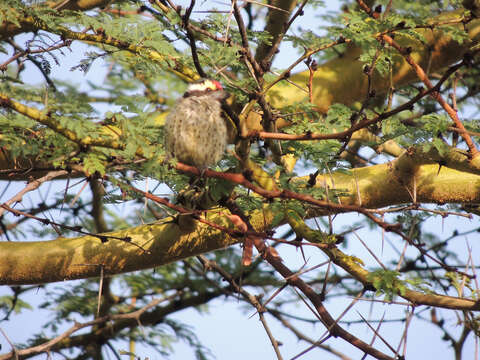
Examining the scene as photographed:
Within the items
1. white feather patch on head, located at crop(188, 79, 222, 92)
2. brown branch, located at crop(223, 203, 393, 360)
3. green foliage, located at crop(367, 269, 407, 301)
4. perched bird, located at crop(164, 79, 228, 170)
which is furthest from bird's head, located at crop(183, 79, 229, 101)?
green foliage, located at crop(367, 269, 407, 301)

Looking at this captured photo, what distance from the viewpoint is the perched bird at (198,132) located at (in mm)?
2768

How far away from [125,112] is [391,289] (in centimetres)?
149

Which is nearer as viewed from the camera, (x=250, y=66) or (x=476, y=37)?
(x=250, y=66)

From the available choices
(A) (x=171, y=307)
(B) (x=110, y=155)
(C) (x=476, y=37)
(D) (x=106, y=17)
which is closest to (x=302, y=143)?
(B) (x=110, y=155)

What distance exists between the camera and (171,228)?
339 cm

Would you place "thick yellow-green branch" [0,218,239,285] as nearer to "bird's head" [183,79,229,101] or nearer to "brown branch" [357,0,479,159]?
"bird's head" [183,79,229,101]

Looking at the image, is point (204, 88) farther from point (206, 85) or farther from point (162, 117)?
point (162, 117)

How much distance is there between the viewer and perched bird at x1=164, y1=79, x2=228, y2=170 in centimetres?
277

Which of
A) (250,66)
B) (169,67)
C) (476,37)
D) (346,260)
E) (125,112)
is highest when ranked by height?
(476,37)

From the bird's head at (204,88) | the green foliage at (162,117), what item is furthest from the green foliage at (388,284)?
the bird's head at (204,88)

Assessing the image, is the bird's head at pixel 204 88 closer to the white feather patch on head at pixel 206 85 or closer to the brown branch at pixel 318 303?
the white feather patch on head at pixel 206 85

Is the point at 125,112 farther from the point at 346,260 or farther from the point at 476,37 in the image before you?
the point at 476,37

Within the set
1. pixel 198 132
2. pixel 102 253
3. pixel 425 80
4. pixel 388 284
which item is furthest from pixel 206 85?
pixel 388 284

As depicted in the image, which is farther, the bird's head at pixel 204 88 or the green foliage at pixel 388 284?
the bird's head at pixel 204 88
